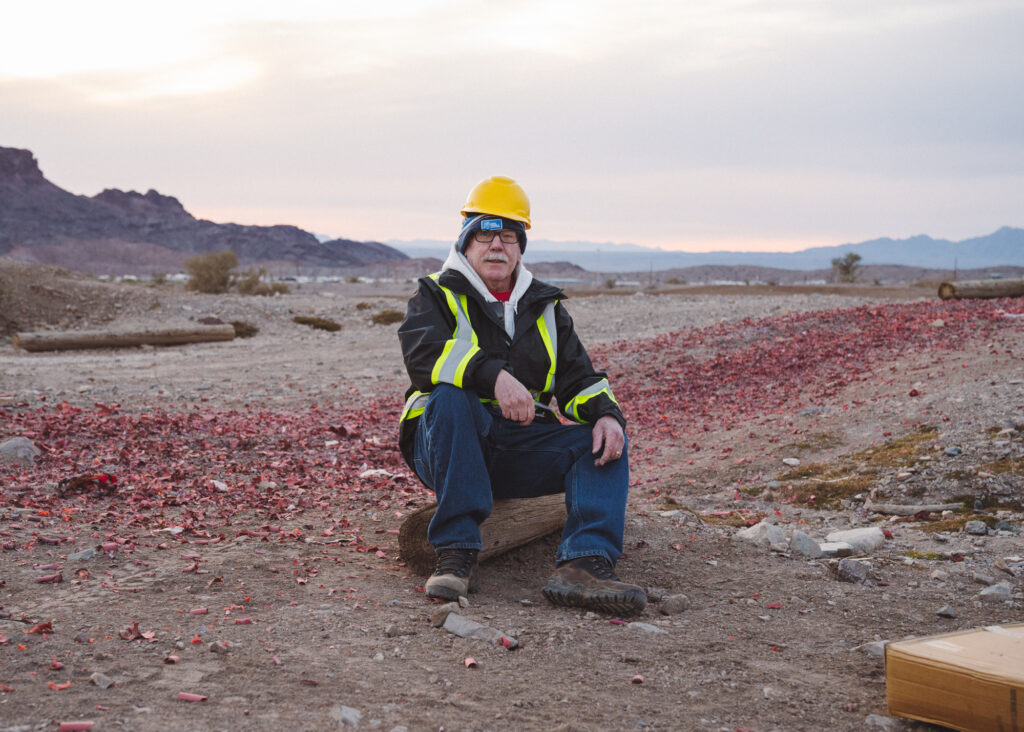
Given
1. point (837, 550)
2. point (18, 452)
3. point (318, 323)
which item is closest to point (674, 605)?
point (837, 550)

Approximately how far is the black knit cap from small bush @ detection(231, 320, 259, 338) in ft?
57.8

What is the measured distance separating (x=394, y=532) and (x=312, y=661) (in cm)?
203

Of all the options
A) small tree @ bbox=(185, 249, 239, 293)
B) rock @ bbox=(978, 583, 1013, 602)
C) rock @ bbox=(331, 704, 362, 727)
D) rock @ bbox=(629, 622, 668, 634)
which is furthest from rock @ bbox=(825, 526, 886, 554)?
small tree @ bbox=(185, 249, 239, 293)

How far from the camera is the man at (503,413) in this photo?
413cm

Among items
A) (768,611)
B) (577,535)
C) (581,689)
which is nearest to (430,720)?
(581,689)

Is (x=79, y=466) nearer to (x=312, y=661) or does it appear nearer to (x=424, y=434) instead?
(x=424, y=434)

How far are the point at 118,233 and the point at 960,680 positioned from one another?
458ft

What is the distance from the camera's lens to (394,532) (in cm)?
537

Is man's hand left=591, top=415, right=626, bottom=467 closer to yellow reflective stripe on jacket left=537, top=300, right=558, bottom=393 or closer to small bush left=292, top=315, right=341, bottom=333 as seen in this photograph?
yellow reflective stripe on jacket left=537, top=300, right=558, bottom=393

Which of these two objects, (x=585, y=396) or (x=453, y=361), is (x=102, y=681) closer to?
(x=453, y=361)

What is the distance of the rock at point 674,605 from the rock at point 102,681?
2.32m

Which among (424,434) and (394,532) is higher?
(424,434)

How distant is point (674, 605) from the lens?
13.9 feet

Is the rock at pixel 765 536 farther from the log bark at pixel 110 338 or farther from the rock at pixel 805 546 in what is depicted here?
the log bark at pixel 110 338
